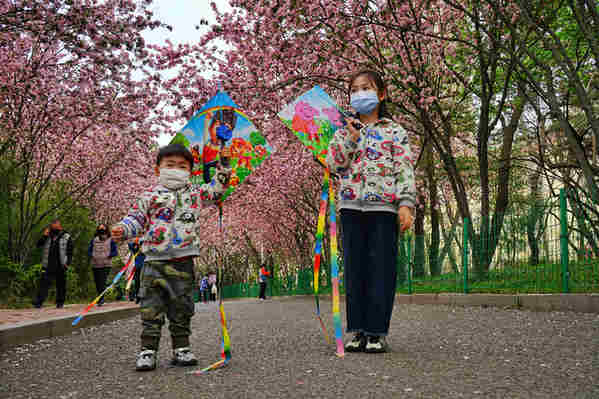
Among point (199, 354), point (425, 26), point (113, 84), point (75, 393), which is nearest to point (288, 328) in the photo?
point (199, 354)

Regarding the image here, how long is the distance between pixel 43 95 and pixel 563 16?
1344 centimetres

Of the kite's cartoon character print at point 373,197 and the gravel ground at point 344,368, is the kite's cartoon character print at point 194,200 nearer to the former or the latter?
the gravel ground at point 344,368

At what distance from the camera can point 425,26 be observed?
38.1ft

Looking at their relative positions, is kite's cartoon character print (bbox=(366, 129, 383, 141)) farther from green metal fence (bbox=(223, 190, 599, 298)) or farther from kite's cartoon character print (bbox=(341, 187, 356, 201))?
green metal fence (bbox=(223, 190, 599, 298))

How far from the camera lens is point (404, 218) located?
404 centimetres

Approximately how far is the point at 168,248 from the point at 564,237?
20.2ft

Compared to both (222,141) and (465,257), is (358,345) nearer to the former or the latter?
(222,141)

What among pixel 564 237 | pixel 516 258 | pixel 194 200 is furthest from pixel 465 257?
pixel 194 200

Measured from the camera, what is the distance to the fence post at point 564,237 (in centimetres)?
788

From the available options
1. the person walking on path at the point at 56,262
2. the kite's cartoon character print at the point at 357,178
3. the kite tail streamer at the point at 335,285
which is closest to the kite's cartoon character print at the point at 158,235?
the kite tail streamer at the point at 335,285

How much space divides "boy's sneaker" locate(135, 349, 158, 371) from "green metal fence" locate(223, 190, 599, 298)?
240 inches

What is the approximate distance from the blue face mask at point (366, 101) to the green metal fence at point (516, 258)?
4900 millimetres

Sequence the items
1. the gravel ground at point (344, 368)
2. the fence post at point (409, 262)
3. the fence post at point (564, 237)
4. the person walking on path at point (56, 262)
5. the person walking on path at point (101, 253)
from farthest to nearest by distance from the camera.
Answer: the person walking on path at point (101, 253) < the fence post at point (409, 262) < the person walking on path at point (56, 262) < the fence post at point (564, 237) < the gravel ground at point (344, 368)

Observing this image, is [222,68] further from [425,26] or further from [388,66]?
[425,26]
